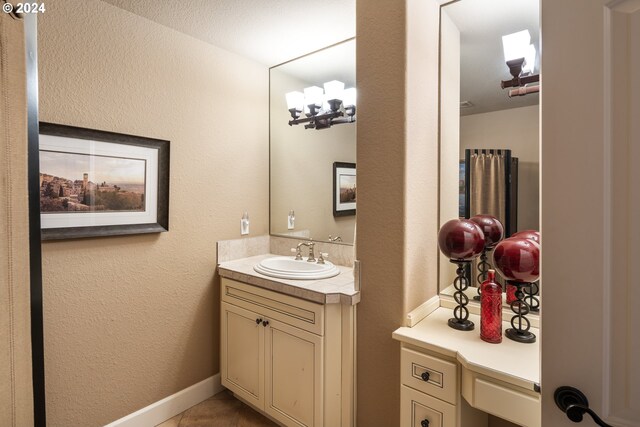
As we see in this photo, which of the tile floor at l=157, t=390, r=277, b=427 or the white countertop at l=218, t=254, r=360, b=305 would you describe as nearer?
the white countertop at l=218, t=254, r=360, b=305

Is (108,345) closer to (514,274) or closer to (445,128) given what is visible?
(514,274)

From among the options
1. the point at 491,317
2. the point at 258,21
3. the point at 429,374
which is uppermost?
the point at 258,21

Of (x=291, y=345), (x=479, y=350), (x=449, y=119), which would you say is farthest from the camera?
(x=291, y=345)

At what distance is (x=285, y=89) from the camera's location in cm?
266

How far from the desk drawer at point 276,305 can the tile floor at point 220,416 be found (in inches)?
28.0

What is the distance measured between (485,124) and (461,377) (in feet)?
3.87

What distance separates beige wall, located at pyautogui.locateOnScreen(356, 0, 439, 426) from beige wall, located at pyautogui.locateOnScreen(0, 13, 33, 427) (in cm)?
134

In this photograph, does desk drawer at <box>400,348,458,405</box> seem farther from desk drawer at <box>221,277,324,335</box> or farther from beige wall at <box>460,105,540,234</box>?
beige wall at <box>460,105,540,234</box>

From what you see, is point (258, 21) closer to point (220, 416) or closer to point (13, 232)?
point (13, 232)

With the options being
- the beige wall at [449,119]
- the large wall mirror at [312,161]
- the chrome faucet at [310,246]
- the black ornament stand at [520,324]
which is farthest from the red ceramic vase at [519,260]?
the chrome faucet at [310,246]

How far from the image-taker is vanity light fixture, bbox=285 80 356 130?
228 cm

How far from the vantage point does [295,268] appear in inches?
92.0

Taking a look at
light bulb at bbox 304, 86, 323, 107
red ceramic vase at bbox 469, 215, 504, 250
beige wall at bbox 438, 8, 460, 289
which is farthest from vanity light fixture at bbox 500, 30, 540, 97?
light bulb at bbox 304, 86, 323, 107

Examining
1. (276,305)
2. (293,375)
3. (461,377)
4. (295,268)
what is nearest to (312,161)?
(295,268)
